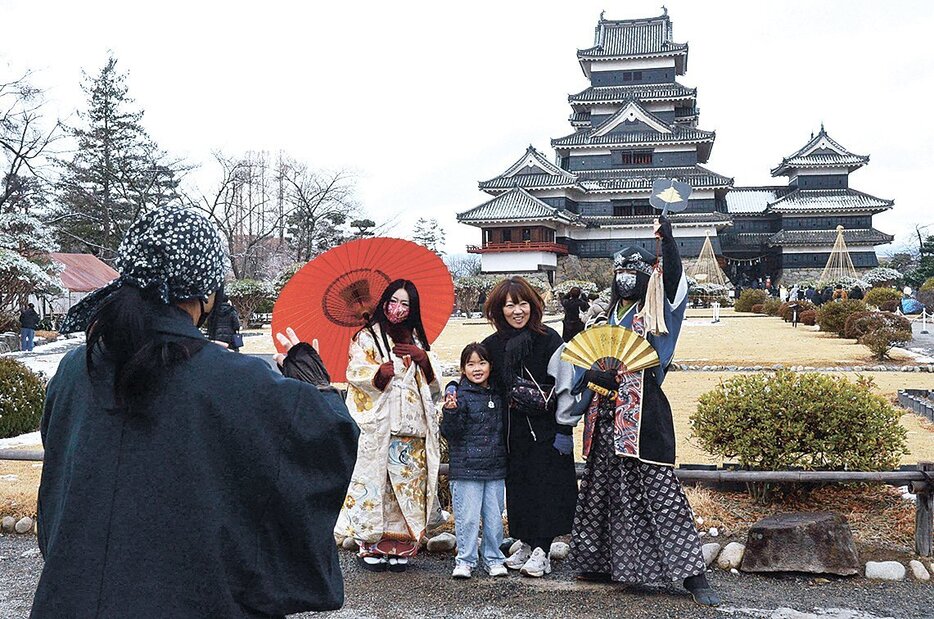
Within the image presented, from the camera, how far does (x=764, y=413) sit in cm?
511

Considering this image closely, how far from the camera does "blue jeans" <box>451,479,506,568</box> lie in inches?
168

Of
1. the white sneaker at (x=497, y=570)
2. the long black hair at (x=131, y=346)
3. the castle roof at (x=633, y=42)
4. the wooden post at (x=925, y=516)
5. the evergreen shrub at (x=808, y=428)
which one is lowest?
the white sneaker at (x=497, y=570)

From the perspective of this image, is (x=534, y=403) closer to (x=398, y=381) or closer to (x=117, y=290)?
(x=398, y=381)

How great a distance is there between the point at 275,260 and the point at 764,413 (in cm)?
4781

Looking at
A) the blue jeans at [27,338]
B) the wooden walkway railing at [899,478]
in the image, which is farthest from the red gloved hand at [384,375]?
the blue jeans at [27,338]

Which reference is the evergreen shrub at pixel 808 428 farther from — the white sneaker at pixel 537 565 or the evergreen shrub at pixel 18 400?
the evergreen shrub at pixel 18 400

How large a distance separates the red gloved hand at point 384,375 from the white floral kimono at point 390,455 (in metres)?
0.04

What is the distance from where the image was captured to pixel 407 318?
4395 millimetres

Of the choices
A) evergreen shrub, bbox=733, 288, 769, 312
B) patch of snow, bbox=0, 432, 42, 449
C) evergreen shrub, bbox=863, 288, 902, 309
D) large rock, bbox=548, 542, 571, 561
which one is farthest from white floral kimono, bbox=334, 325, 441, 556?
evergreen shrub, bbox=733, 288, 769, 312

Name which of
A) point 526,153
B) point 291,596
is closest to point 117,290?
point 291,596

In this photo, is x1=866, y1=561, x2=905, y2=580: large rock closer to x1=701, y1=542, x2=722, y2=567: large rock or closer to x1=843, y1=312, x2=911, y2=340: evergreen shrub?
x1=701, y1=542, x2=722, y2=567: large rock

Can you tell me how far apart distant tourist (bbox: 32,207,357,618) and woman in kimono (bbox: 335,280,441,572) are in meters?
2.57

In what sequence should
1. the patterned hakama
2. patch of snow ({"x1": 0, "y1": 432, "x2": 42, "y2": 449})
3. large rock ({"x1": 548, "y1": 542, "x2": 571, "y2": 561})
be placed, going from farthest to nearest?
patch of snow ({"x1": 0, "y1": 432, "x2": 42, "y2": 449}) < large rock ({"x1": 548, "y1": 542, "x2": 571, "y2": 561}) < the patterned hakama

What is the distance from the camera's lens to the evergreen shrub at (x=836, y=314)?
20156mm
